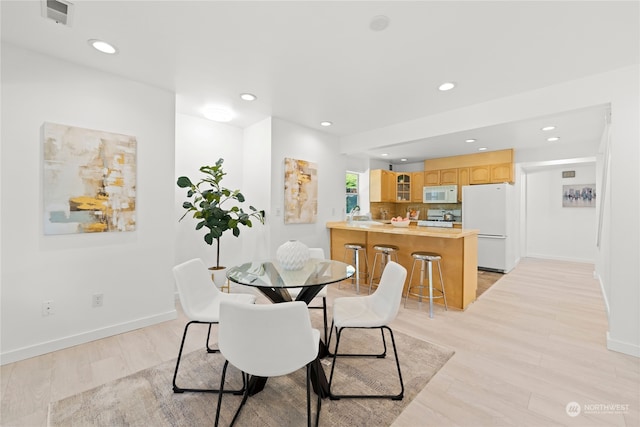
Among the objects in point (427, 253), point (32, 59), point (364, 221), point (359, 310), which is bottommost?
point (359, 310)

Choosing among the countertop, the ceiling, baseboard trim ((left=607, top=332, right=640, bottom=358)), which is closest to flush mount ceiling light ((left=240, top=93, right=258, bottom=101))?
the ceiling

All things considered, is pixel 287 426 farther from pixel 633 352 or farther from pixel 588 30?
pixel 588 30

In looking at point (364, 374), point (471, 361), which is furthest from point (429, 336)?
point (364, 374)

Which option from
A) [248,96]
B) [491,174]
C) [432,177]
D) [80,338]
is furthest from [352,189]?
[80,338]

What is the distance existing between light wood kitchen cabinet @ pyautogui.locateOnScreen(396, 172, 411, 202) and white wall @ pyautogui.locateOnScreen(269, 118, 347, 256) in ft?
8.27

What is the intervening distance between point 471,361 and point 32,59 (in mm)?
4228

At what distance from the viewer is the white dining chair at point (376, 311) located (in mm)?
1788

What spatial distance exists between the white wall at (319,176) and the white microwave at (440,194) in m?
2.51

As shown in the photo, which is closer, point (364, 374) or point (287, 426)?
point (287, 426)

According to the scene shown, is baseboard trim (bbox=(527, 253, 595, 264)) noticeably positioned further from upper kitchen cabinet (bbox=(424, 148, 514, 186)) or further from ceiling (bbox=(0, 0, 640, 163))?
ceiling (bbox=(0, 0, 640, 163))

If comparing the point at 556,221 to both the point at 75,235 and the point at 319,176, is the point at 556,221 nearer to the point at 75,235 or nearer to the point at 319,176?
the point at 319,176

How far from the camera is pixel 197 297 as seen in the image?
2090mm

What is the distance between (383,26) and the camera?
1.88 m

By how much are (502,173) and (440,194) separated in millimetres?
1220
